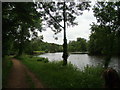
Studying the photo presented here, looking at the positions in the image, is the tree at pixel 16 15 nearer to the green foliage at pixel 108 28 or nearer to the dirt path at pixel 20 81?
the dirt path at pixel 20 81

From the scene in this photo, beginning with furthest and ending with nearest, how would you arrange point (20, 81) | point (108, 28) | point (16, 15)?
point (16, 15)
point (108, 28)
point (20, 81)

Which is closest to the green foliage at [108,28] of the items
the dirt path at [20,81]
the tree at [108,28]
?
the tree at [108,28]

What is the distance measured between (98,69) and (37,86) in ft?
19.6

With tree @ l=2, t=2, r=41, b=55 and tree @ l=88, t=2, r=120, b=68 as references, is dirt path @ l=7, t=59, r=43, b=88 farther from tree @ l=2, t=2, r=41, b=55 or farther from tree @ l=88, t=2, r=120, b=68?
tree @ l=88, t=2, r=120, b=68

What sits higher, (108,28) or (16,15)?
(16,15)

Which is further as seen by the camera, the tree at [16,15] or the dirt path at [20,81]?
the tree at [16,15]

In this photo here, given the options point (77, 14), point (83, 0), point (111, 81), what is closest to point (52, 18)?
point (77, 14)

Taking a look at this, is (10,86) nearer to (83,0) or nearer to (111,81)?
(111,81)

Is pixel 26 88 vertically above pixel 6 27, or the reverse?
pixel 6 27

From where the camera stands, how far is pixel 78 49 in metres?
80.3

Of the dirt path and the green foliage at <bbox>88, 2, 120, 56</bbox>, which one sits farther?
the green foliage at <bbox>88, 2, 120, 56</bbox>

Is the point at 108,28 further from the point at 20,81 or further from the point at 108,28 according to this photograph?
the point at 20,81

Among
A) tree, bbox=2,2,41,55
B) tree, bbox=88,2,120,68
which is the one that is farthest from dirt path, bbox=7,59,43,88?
tree, bbox=88,2,120,68

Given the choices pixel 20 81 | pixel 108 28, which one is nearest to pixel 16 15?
pixel 20 81
